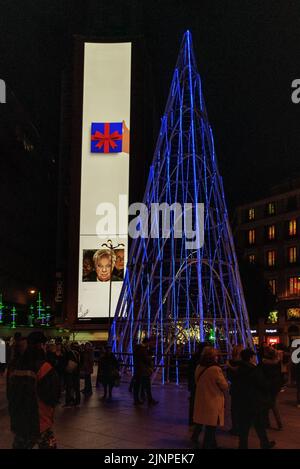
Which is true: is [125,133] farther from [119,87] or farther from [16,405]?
[16,405]

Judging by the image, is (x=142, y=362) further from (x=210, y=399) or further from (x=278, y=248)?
(x=278, y=248)

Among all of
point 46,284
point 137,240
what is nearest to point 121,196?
point 46,284

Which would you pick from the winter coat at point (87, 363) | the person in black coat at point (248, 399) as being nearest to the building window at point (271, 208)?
the winter coat at point (87, 363)

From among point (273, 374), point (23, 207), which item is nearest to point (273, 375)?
point (273, 374)

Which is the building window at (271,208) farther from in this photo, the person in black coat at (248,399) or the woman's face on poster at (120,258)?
the person in black coat at (248,399)

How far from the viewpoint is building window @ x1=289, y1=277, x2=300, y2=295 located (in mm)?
57844

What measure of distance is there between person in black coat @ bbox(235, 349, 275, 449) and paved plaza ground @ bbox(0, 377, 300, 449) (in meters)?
0.66

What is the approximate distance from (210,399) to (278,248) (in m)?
53.6

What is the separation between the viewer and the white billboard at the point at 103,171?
205 ft

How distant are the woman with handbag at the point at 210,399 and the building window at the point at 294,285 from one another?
166 feet

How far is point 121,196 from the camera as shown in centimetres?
6438

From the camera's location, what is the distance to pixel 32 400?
22.5 ft

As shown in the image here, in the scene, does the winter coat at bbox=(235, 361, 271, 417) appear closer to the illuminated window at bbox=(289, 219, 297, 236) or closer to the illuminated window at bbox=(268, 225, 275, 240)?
the illuminated window at bbox=(289, 219, 297, 236)

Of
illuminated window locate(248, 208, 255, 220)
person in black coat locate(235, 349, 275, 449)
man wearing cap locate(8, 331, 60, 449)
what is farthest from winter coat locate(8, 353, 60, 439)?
illuminated window locate(248, 208, 255, 220)
